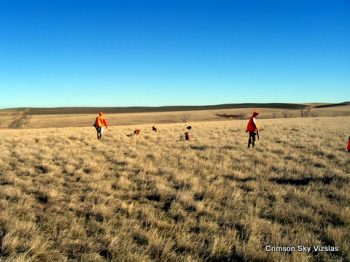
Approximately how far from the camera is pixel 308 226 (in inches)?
222

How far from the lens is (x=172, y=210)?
6.46m

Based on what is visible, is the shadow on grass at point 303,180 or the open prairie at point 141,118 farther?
the open prairie at point 141,118

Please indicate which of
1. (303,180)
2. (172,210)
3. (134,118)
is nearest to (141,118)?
(134,118)

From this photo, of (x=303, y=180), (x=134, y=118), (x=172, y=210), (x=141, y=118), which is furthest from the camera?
(x=134, y=118)

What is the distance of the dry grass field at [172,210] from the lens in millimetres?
4688

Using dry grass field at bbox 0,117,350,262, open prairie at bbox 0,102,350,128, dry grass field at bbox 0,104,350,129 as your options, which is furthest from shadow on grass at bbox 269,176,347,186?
open prairie at bbox 0,102,350,128

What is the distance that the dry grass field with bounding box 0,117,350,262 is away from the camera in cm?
469

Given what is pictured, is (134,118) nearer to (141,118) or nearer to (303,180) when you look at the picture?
(141,118)

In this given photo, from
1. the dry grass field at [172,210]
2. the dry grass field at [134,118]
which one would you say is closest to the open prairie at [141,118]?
the dry grass field at [134,118]

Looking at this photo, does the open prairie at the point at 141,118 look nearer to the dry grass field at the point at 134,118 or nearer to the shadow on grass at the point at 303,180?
the dry grass field at the point at 134,118

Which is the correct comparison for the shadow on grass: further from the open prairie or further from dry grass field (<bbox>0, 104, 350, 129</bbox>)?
the open prairie

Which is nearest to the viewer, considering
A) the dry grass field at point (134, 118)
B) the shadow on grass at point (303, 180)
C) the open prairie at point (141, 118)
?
the shadow on grass at point (303, 180)

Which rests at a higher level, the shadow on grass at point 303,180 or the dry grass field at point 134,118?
the shadow on grass at point 303,180

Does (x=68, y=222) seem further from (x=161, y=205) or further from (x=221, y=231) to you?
(x=221, y=231)
